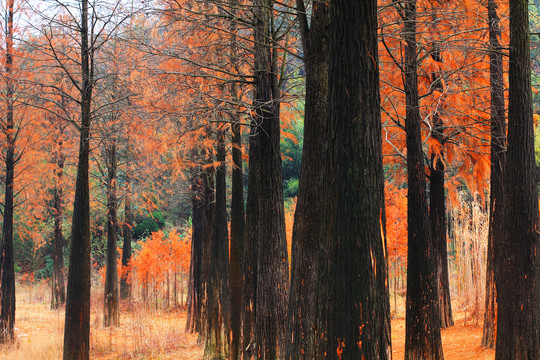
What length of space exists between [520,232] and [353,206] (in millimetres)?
4005

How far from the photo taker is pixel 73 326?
1018cm

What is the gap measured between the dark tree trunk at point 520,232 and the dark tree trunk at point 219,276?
653cm

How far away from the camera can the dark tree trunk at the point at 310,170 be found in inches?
250

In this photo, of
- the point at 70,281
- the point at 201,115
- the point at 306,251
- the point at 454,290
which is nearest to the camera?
the point at 306,251

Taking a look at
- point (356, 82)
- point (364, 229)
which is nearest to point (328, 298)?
point (364, 229)

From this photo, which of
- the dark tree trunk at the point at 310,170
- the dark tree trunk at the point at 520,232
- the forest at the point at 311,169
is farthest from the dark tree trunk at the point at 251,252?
the dark tree trunk at the point at 520,232

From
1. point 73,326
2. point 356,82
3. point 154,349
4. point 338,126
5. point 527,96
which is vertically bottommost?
point 154,349

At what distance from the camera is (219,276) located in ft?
41.7

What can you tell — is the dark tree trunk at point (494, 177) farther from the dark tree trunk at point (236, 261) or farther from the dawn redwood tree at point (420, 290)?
the dark tree trunk at point (236, 261)

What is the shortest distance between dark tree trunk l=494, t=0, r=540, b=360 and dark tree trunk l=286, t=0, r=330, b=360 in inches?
115

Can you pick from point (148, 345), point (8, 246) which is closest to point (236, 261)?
point (148, 345)

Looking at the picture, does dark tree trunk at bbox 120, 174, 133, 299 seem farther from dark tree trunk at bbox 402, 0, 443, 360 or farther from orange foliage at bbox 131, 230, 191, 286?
dark tree trunk at bbox 402, 0, 443, 360

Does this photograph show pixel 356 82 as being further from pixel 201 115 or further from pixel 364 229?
pixel 201 115

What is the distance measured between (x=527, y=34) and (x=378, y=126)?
4.40m
